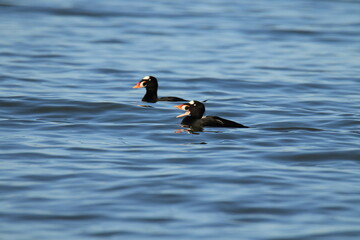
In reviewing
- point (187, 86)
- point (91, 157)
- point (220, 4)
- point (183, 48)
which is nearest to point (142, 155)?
point (91, 157)

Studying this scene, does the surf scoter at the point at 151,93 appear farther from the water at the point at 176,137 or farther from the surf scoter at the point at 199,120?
the surf scoter at the point at 199,120

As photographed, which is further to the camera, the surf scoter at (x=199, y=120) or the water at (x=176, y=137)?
the surf scoter at (x=199, y=120)

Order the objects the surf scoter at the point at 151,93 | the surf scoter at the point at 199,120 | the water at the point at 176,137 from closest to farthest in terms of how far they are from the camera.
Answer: the water at the point at 176,137 < the surf scoter at the point at 199,120 < the surf scoter at the point at 151,93

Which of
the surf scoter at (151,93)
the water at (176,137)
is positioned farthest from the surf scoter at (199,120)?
the surf scoter at (151,93)

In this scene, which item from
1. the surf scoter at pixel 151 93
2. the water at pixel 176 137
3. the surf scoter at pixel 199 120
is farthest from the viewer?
the surf scoter at pixel 151 93

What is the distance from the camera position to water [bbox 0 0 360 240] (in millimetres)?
7859

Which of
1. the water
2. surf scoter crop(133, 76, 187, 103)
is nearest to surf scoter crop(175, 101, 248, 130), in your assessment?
the water

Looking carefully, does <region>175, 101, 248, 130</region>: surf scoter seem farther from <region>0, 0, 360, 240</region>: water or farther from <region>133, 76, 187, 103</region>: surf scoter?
<region>133, 76, 187, 103</region>: surf scoter

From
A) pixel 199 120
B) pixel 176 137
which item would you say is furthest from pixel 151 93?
pixel 176 137

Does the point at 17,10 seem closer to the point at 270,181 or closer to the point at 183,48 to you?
the point at 183,48

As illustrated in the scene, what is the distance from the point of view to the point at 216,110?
1484 centimetres

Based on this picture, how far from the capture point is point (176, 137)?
1195 cm

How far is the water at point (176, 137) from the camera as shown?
786 centimetres

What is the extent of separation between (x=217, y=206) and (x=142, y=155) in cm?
259
